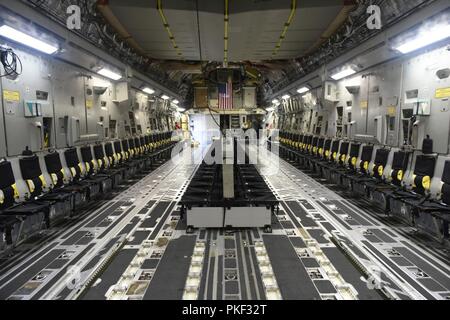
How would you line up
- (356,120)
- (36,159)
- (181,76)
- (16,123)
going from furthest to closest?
1. (181,76)
2. (356,120)
3. (36,159)
4. (16,123)

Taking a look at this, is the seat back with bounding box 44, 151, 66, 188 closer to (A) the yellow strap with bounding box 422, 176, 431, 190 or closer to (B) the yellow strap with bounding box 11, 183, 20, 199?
(B) the yellow strap with bounding box 11, 183, 20, 199

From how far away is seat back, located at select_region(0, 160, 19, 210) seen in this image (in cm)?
437

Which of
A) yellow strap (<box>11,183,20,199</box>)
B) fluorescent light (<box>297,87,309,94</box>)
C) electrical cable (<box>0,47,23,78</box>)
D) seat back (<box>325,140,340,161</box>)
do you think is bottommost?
yellow strap (<box>11,183,20,199</box>)

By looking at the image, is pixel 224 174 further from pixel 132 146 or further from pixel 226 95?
pixel 132 146

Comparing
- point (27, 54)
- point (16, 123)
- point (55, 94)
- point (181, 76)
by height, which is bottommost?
point (16, 123)

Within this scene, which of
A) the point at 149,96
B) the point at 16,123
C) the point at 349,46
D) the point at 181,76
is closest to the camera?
the point at 16,123

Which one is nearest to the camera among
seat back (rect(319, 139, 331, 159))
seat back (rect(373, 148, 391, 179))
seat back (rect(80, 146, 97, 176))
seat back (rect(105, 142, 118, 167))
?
seat back (rect(373, 148, 391, 179))

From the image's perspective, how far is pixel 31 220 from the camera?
4777mm

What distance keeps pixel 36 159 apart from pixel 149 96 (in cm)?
1017

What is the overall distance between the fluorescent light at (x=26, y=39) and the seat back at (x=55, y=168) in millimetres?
1913

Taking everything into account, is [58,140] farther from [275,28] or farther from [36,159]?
[275,28]

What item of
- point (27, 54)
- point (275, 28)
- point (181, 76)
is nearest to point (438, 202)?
point (275, 28)

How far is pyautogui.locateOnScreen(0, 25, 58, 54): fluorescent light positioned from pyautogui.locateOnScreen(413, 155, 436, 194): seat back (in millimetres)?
6788

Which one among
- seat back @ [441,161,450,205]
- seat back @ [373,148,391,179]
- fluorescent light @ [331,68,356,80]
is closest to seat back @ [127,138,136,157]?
fluorescent light @ [331,68,356,80]
